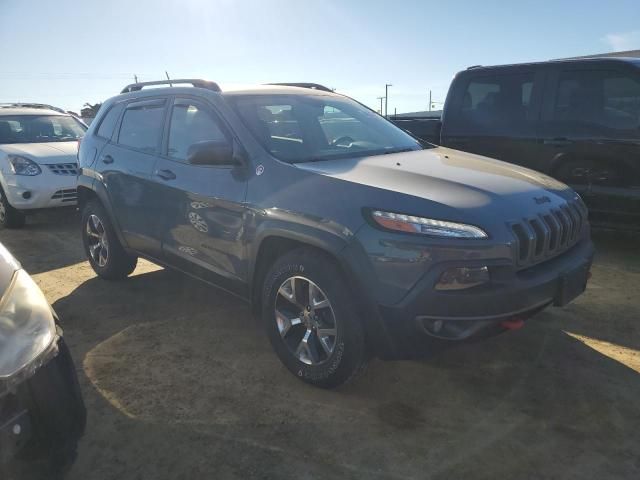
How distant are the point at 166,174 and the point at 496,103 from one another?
3733 mm

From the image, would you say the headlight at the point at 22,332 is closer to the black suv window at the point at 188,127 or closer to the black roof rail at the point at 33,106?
the black suv window at the point at 188,127

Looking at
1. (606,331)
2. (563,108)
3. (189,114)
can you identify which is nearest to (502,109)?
(563,108)

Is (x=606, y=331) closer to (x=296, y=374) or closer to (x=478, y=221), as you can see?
(x=478, y=221)

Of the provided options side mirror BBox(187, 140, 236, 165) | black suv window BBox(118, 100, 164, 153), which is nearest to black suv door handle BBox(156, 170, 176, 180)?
black suv window BBox(118, 100, 164, 153)

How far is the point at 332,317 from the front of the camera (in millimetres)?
2834

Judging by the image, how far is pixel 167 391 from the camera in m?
3.04

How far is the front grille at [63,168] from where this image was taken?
Result: 7.09 metres

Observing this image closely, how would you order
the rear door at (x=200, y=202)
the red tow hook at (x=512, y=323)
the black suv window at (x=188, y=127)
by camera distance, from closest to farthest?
the red tow hook at (x=512, y=323)
the rear door at (x=200, y=202)
the black suv window at (x=188, y=127)

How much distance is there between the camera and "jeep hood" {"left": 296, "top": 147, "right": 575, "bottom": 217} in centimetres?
265

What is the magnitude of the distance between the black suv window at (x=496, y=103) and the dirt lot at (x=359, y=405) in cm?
223

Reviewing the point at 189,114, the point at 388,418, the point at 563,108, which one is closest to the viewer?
the point at 388,418

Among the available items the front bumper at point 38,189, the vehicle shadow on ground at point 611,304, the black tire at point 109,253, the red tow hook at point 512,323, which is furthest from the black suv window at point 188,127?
the front bumper at point 38,189

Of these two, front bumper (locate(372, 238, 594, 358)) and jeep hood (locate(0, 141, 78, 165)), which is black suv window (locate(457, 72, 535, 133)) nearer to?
front bumper (locate(372, 238, 594, 358))

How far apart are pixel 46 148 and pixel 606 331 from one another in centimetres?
728
